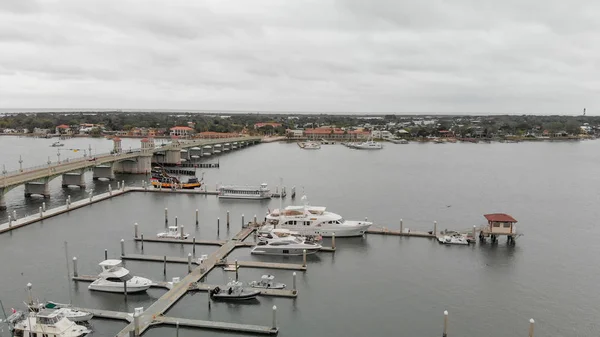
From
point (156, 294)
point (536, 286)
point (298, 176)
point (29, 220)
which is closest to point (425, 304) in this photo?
point (536, 286)

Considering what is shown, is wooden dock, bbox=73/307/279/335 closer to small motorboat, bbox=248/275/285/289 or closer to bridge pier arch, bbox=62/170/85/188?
small motorboat, bbox=248/275/285/289

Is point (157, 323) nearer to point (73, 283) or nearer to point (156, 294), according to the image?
point (156, 294)

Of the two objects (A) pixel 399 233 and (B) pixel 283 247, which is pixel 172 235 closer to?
(B) pixel 283 247

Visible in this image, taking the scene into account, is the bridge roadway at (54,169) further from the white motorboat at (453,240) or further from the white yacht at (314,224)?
the white motorboat at (453,240)

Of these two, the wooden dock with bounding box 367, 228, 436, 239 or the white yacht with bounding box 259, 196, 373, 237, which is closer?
the white yacht with bounding box 259, 196, 373, 237

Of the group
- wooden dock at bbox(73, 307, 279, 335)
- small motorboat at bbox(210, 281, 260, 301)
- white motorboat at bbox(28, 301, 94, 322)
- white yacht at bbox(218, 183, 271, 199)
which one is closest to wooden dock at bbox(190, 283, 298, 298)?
small motorboat at bbox(210, 281, 260, 301)

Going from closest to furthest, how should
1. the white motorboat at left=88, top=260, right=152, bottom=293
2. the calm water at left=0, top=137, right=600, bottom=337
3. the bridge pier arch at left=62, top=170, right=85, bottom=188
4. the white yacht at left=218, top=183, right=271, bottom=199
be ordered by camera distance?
the calm water at left=0, top=137, right=600, bottom=337, the white motorboat at left=88, top=260, right=152, bottom=293, the white yacht at left=218, top=183, right=271, bottom=199, the bridge pier arch at left=62, top=170, right=85, bottom=188

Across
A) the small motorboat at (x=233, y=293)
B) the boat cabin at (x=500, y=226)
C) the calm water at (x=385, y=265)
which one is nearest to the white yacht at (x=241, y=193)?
the calm water at (x=385, y=265)
